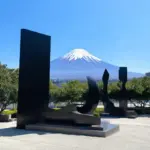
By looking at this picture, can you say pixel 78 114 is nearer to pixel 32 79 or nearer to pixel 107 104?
pixel 32 79

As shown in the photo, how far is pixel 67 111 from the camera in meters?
16.1

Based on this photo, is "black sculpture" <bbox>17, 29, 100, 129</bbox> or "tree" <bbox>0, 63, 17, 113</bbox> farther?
"tree" <bbox>0, 63, 17, 113</bbox>

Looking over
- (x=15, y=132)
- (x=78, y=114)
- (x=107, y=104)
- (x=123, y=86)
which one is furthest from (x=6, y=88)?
(x=123, y=86)

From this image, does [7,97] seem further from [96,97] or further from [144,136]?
[144,136]

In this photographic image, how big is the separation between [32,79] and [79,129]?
4.00 metres

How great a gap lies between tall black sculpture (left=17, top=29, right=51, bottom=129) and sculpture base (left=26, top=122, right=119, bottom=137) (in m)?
0.77

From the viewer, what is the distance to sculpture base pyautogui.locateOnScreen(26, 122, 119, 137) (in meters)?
14.5

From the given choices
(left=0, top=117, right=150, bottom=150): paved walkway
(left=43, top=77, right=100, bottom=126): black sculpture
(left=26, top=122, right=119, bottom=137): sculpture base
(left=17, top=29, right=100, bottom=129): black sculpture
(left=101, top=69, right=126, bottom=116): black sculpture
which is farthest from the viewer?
(left=101, top=69, right=126, bottom=116): black sculpture

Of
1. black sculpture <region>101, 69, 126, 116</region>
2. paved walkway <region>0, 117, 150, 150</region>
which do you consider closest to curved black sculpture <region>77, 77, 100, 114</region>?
paved walkway <region>0, 117, 150, 150</region>

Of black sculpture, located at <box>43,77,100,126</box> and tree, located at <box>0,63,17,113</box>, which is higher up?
tree, located at <box>0,63,17,113</box>

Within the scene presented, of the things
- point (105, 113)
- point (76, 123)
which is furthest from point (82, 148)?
point (105, 113)

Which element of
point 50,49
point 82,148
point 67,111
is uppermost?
point 50,49

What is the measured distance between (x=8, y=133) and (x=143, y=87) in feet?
60.2

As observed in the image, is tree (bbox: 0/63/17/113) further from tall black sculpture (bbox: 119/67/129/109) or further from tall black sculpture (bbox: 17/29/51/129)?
tall black sculpture (bbox: 119/67/129/109)
